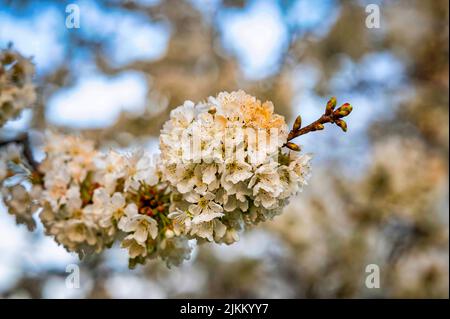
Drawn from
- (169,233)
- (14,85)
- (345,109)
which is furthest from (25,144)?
(345,109)

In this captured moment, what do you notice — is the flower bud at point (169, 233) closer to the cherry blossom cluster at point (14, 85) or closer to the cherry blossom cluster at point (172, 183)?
the cherry blossom cluster at point (172, 183)

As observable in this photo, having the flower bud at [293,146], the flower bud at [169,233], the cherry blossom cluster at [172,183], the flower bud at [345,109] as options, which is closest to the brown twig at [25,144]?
the cherry blossom cluster at [172,183]

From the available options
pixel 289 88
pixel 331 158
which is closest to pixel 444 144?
pixel 331 158

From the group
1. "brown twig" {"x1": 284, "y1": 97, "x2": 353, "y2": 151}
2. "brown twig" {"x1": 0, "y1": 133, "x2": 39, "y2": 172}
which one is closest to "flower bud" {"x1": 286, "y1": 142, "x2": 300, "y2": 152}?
"brown twig" {"x1": 284, "y1": 97, "x2": 353, "y2": 151}

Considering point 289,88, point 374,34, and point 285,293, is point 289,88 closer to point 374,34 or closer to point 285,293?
point 374,34

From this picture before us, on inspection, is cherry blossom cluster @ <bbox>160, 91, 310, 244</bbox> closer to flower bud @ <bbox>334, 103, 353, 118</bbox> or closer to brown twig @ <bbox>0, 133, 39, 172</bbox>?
flower bud @ <bbox>334, 103, 353, 118</bbox>

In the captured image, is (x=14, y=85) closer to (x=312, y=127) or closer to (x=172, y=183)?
(x=172, y=183)
